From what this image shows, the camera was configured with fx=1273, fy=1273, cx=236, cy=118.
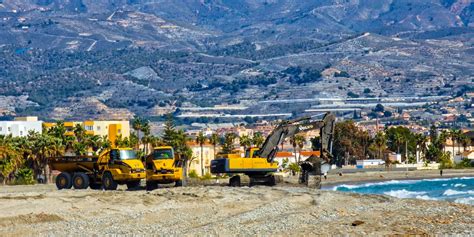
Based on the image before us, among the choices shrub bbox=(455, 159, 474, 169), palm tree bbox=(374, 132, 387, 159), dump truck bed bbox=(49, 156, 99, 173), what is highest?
palm tree bbox=(374, 132, 387, 159)

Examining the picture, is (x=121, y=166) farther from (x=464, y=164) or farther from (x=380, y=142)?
(x=380, y=142)

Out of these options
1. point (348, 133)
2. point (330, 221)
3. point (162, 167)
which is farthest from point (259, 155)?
point (348, 133)

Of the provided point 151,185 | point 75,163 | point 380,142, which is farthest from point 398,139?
point 75,163

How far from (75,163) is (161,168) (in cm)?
352

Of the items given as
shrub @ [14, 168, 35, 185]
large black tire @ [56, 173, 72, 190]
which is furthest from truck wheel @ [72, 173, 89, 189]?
shrub @ [14, 168, 35, 185]

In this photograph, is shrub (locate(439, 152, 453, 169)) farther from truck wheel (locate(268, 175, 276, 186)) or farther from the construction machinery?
truck wheel (locate(268, 175, 276, 186))

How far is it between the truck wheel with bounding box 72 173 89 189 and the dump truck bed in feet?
1.46

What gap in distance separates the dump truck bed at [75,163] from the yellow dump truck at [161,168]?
216 cm

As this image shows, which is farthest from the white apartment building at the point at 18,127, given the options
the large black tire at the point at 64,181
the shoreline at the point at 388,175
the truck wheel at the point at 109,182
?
the truck wheel at the point at 109,182

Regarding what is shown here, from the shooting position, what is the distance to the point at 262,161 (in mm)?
55438

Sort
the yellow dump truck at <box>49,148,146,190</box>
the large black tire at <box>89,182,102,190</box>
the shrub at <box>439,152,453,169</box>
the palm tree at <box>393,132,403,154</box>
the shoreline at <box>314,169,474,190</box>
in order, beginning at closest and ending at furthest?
the yellow dump truck at <box>49,148,146,190</box>
the large black tire at <box>89,182,102,190</box>
the shoreline at <box>314,169,474,190</box>
the shrub at <box>439,152,453,169</box>
the palm tree at <box>393,132,403,154</box>

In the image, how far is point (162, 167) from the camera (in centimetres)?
4934

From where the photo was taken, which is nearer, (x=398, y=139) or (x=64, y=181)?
(x=64, y=181)

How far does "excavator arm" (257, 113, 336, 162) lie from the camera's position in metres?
56.4
